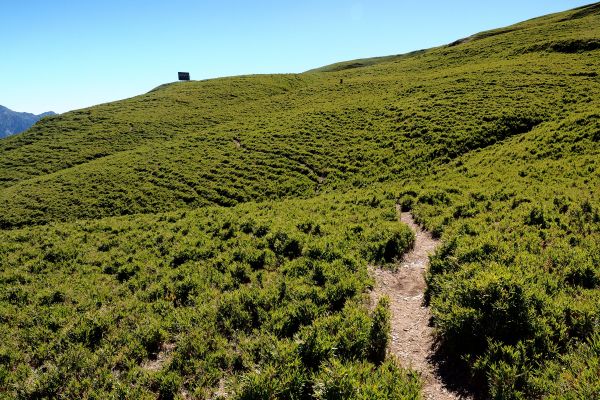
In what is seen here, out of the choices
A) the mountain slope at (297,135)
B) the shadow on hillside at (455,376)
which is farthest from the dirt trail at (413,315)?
the mountain slope at (297,135)

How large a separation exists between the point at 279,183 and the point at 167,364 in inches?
839

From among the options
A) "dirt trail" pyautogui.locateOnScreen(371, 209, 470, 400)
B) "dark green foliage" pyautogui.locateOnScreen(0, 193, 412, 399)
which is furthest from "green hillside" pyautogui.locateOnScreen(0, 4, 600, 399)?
"dirt trail" pyautogui.locateOnScreen(371, 209, 470, 400)

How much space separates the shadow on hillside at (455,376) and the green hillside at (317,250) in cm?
18

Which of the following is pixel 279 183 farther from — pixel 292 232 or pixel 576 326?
pixel 576 326

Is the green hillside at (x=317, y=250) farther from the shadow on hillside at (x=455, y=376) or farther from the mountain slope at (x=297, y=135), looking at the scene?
the mountain slope at (x=297, y=135)

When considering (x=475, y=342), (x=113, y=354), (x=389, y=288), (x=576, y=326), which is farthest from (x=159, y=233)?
(x=576, y=326)

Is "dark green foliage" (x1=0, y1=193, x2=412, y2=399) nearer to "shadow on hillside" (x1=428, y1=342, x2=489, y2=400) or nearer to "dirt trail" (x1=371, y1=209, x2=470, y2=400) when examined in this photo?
"dirt trail" (x1=371, y1=209, x2=470, y2=400)

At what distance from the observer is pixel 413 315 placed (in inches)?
404

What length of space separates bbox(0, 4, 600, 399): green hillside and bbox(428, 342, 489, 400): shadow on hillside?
0.18 metres

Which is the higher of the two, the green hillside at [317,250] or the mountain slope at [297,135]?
→ the mountain slope at [297,135]

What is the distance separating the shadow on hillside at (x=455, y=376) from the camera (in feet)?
23.3

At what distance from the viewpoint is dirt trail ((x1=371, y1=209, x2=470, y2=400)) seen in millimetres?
7828

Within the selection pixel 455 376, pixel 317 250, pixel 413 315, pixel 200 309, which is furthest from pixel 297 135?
pixel 455 376

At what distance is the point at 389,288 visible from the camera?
12.0 m
